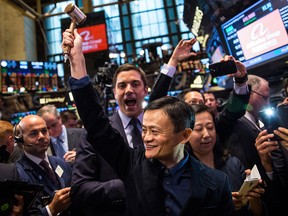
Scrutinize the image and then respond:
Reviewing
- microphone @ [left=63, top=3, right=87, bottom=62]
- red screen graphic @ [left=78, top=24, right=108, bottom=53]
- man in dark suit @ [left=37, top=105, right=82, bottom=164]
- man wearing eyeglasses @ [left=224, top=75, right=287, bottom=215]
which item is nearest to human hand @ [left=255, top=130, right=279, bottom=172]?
man wearing eyeglasses @ [left=224, top=75, right=287, bottom=215]

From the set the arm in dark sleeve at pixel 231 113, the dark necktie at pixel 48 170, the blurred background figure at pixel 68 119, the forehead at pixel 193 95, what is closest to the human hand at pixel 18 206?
the dark necktie at pixel 48 170

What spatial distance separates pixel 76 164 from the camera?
1.91 metres

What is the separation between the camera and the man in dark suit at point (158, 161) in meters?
1.45

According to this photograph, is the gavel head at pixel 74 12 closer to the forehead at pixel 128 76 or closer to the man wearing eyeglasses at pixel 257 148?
the forehead at pixel 128 76

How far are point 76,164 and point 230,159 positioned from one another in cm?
107

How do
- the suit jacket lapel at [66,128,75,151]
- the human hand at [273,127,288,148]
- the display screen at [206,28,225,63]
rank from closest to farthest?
the human hand at [273,127,288,148]
the suit jacket lapel at [66,128,75,151]
the display screen at [206,28,225,63]

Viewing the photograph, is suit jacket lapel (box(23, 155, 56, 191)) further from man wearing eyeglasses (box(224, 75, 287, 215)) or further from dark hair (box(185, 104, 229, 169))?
man wearing eyeglasses (box(224, 75, 287, 215))

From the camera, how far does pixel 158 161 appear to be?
158 centimetres

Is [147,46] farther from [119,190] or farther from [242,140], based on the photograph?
[119,190]

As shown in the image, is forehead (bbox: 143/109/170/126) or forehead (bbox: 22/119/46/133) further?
forehead (bbox: 22/119/46/133)

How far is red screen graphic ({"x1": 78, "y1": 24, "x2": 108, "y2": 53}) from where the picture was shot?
37.3 ft

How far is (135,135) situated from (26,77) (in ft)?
34.6

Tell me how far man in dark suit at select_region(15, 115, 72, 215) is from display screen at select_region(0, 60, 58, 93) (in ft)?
29.9

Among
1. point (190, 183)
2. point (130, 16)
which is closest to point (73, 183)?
point (190, 183)
